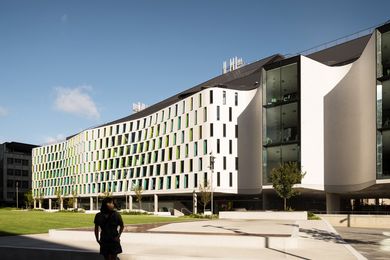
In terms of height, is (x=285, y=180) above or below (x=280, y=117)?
below

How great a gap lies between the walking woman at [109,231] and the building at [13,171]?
14556 cm

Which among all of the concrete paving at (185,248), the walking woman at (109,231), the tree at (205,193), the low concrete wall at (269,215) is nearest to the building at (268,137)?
the tree at (205,193)

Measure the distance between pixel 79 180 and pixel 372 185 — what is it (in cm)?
7300

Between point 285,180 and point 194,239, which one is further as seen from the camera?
point 285,180

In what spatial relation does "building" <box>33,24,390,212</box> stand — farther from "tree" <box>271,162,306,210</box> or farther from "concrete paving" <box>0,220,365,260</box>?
"concrete paving" <box>0,220,365,260</box>

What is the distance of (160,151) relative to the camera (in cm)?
8269

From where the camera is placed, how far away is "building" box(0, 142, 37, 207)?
148 metres

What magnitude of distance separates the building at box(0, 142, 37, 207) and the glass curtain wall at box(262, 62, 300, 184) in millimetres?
108956

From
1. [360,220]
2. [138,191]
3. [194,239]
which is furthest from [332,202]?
[194,239]

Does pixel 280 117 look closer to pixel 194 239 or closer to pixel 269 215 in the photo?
pixel 269 215

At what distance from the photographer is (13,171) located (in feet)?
493

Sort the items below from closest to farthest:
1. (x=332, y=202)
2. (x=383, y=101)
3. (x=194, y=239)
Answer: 1. (x=194, y=239)
2. (x=383, y=101)
3. (x=332, y=202)

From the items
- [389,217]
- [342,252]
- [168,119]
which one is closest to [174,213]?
[168,119]

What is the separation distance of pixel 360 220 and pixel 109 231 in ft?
111
